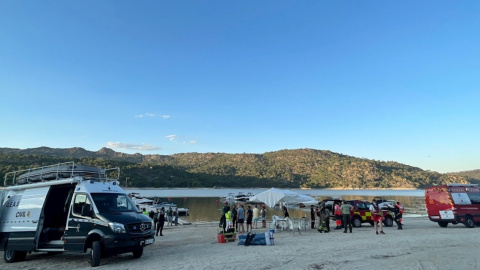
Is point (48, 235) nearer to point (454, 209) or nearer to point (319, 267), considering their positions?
point (319, 267)

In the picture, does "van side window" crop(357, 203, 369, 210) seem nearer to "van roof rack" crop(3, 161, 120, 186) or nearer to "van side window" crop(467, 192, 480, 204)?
"van side window" crop(467, 192, 480, 204)

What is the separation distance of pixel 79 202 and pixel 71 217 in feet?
1.79

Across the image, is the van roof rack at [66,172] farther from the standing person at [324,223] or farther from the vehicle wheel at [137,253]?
the standing person at [324,223]

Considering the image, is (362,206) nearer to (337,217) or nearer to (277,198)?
(337,217)

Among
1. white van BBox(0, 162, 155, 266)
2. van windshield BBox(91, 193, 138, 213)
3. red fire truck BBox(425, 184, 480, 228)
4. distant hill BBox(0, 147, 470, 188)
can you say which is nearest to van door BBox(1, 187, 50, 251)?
white van BBox(0, 162, 155, 266)

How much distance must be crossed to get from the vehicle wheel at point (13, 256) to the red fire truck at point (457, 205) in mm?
22686

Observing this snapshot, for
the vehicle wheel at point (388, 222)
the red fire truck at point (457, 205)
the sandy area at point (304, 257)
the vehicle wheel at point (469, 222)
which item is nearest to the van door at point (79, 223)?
the sandy area at point (304, 257)

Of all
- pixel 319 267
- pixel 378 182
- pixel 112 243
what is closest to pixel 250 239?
pixel 319 267

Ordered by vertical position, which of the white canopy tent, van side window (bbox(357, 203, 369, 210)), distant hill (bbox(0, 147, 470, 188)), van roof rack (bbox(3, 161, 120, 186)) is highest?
distant hill (bbox(0, 147, 470, 188))

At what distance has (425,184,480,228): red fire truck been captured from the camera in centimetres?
1919

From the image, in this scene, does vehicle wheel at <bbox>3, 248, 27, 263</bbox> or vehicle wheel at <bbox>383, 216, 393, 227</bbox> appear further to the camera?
vehicle wheel at <bbox>383, 216, 393, 227</bbox>

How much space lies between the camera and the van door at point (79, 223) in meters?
9.80

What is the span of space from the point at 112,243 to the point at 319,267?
6.21 metres

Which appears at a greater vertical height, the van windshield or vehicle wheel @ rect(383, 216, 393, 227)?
the van windshield
